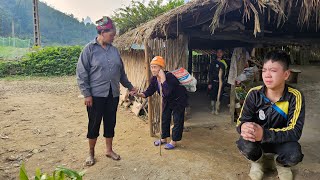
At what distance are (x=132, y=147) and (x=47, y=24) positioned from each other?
2055 inches

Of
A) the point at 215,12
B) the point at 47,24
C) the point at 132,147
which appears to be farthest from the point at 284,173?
the point at 47,24

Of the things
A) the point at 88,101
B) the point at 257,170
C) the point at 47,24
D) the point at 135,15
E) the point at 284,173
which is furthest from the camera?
the point at 47,24

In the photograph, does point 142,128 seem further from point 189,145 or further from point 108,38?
point 108,38

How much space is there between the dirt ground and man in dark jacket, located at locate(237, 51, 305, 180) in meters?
0.51

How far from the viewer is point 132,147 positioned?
16.1 feet

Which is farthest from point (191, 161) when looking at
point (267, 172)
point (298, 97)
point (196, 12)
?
point (196, 12)

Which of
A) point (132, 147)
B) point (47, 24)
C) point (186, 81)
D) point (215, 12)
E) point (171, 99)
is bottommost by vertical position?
point (132, 147)

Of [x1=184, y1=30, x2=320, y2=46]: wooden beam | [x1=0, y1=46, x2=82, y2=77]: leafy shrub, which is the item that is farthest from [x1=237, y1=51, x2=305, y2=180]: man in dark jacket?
[x1=0, y1=46, x2=82, y2=77]: leafy shrub

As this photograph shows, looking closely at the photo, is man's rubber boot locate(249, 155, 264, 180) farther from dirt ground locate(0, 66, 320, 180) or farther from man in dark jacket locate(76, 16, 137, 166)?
man in dark jacket locate(76, 16, 137, 166)

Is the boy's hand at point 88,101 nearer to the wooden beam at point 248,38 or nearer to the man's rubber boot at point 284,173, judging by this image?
the man's rubber boot at point 284,173

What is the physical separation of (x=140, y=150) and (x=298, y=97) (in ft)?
9.02

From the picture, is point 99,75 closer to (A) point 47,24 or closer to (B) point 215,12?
(B) point 215,12

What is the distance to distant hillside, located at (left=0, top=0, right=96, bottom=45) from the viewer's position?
46406mm

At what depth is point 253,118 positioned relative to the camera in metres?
3.26
